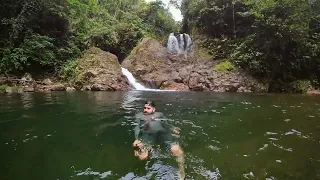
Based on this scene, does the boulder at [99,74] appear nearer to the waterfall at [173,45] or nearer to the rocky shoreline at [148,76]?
the rocky shoreline at [148,76]

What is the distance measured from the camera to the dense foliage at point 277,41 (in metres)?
19.8

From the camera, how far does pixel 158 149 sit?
17.7ft

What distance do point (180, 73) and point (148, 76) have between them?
10.4ft

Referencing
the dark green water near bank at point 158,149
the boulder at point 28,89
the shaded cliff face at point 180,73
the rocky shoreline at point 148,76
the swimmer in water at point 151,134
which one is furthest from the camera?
the shaded cliff face at point 180,73

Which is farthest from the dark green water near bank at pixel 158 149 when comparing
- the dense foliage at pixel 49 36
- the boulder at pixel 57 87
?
the dense foliage at pixel 49 36

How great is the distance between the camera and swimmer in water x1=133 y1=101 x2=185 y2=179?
5.05 meters

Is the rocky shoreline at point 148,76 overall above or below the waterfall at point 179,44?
below

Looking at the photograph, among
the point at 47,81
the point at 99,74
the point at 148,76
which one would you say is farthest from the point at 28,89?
the point at 148,76

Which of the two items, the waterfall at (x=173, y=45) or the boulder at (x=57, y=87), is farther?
the waterfall at (x=173, y=45)

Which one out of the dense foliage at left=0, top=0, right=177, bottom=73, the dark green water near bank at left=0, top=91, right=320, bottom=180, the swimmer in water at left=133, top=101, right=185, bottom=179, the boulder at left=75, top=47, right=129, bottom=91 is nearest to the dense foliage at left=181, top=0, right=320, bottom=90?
the boulder at left=75, top=47, right=129, bottom=91

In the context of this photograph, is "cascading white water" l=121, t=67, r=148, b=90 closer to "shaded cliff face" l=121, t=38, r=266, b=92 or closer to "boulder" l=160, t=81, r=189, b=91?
"shaded cliff face" l=121, t=38, r=266, b=92

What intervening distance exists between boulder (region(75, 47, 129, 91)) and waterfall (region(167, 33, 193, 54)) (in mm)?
7419

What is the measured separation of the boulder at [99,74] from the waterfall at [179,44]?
7.42 metres

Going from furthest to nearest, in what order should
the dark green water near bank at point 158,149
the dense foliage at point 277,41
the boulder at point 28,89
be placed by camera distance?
the dense foliage at point 277,41
the boulder at point 28,89
the dark green water near bank at point 158,149
